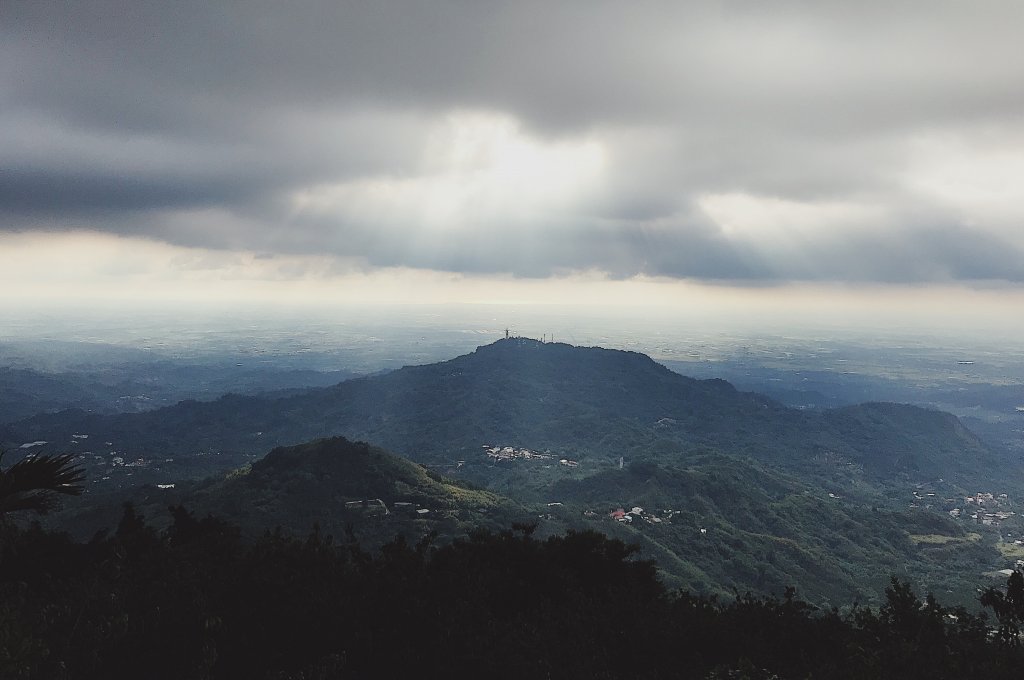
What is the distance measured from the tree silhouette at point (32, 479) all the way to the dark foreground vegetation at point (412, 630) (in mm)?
477

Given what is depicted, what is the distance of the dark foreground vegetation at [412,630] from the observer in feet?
41.4

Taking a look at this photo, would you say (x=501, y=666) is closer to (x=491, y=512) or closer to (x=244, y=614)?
(x=244, y=614)

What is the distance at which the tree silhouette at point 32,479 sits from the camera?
9633mm

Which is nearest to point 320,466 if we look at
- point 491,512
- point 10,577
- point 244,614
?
point 491,512

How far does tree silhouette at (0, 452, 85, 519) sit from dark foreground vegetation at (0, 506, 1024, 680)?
48 centimetres

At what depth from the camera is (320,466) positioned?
12588cm

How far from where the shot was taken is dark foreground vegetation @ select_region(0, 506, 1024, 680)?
12.6 m

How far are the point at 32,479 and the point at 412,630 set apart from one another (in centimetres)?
947

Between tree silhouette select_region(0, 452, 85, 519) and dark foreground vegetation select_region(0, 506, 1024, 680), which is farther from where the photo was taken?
dark foreground vegetation select_region(0, 506, 1024, 680)

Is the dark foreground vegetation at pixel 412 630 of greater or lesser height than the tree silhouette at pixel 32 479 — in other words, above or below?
below

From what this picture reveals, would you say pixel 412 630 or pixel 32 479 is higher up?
pixel 32 479

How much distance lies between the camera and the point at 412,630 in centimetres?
1523

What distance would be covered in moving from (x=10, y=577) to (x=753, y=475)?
7750 inches

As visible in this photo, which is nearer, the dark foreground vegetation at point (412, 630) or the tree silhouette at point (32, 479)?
the tree silhouette at point (32, 479)
